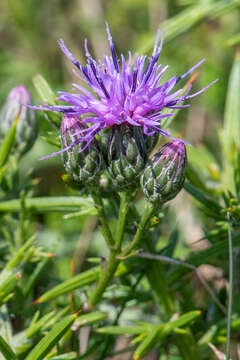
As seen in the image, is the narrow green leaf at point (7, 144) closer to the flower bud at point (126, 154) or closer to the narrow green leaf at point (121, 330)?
the flower bud at point (126, 154)

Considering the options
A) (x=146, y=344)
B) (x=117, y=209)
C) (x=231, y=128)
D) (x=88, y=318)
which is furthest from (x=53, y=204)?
(x=231, y=128)

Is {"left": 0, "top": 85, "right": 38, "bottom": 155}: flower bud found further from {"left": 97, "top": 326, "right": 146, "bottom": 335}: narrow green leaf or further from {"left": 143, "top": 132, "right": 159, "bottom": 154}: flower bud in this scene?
{"left": 97, "top": 326, "right": 146, "bottom": 335}: narrow green leaf

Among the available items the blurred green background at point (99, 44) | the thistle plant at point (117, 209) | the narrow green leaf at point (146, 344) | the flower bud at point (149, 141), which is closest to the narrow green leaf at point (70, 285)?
the thistle plant at point (117, 209)

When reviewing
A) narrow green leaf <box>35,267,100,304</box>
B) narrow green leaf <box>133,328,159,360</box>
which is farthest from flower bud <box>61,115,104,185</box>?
narrow green leaf <box>133,328,159,360</box>

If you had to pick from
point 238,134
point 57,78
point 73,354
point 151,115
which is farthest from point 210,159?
point 57,78

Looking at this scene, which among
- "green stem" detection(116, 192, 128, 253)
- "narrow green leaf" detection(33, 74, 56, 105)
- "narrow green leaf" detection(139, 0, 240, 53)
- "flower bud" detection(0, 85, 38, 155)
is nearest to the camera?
"green stem" detection(116, 192, 128, 253)

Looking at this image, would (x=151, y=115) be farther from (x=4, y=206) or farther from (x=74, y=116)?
(x=4, y=206)
